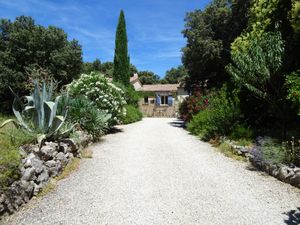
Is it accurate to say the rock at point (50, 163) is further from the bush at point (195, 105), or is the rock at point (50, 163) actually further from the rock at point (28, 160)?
the bush at point (195, 105)

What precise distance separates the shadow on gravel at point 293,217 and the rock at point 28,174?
14.2 feet

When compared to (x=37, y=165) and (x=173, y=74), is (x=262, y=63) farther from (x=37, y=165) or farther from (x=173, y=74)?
(x=173, y=74)

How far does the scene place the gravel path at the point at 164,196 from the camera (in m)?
4.58

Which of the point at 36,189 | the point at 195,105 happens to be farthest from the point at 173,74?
the point at 36,189

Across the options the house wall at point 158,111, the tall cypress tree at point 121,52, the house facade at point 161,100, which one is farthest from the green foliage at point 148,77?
the tall cypress tree at point 121,52

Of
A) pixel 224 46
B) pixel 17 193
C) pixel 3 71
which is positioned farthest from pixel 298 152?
pixel 3 71

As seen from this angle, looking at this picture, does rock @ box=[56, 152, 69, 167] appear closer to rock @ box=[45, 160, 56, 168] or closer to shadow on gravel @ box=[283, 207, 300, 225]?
rock @ box=[45, 160, 56, 168]

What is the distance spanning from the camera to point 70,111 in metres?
10.6

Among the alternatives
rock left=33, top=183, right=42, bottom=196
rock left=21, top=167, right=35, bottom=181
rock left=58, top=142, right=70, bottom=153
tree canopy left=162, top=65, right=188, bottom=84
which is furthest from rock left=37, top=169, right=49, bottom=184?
tree canopy left=162, top=65, right=188, bottom=84

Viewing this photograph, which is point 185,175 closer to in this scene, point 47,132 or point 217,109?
point 47,132

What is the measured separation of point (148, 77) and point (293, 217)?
6357cm

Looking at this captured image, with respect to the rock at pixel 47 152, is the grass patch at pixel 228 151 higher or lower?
lower

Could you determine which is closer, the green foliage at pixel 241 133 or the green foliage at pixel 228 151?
the green foliage at pixel 228 151

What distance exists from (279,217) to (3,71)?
23954mm
